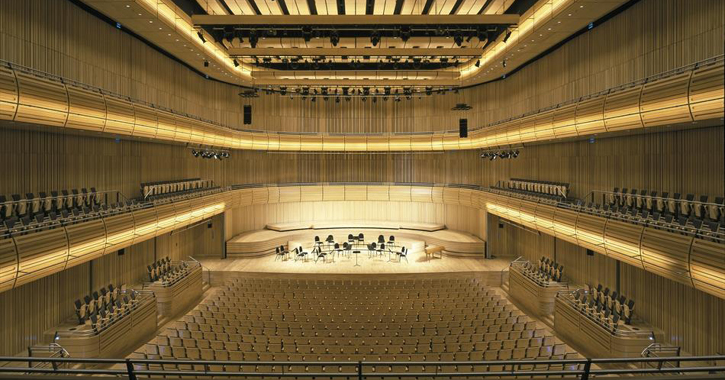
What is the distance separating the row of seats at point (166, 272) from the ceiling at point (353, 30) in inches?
285

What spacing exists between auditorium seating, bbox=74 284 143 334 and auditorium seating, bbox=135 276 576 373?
119cm

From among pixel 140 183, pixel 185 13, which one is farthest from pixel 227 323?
pixel 185 13

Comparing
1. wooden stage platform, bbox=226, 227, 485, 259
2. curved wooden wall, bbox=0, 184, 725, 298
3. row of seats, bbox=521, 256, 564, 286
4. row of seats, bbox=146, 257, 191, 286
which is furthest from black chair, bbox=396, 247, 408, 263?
row of seats, bbox=146, 257, 191, 286

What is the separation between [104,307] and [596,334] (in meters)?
11.6

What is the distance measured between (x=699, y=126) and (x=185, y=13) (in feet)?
42.9

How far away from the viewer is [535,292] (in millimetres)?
12031

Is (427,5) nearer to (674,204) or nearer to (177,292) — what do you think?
(674,204)

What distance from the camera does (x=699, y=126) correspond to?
818 cm

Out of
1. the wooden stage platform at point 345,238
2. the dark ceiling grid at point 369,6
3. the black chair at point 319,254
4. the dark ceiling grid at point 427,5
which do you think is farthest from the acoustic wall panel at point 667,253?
the black chair at point 319,254

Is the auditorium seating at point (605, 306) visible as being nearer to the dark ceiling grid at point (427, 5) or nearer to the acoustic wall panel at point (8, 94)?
the dark ceiling grid at point (427, 5)

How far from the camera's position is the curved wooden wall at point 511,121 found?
654 centimetres

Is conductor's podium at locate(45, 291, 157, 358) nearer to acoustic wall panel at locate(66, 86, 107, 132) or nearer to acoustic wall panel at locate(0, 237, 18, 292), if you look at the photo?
acoustic wall panel at locate(0, 237, 18, 292)

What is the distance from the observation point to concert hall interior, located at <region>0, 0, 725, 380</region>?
23.9 feet

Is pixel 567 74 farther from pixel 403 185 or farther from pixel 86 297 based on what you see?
pixel 86 297
